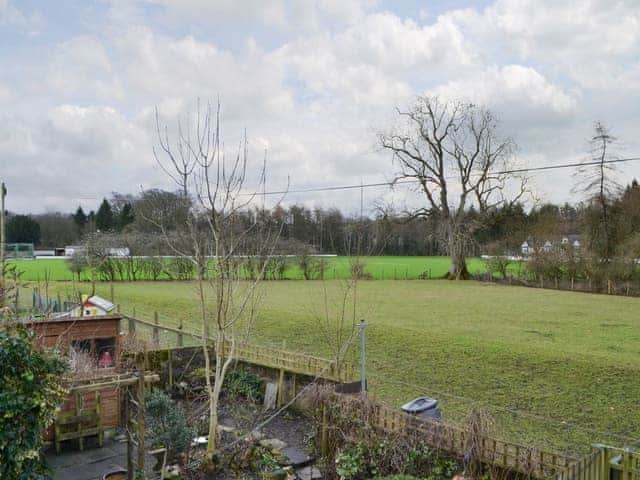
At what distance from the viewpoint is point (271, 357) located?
1116 centimetres

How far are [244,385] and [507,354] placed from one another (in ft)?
21.7

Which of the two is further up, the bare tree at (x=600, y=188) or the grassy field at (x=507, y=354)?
the bare tree at (x=600, y=188)

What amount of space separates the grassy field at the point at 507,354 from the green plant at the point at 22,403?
3732mm

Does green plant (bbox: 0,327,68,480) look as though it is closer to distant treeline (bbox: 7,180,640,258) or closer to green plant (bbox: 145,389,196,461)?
green plant (bbox: 145,389,196,461)

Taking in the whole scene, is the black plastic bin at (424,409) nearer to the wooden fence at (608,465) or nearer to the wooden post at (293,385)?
the wooden fence at (608,465)

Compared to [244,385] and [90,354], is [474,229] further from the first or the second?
[90,354]

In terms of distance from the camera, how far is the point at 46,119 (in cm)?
1509

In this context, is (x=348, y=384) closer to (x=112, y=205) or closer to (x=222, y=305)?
(x=222, y=305)

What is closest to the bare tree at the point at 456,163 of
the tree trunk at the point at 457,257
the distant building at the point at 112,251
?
the tree trunk at the point at 457,257

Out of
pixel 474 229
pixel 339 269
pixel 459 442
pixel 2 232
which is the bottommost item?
pixel 459 442

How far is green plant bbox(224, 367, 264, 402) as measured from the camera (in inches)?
435

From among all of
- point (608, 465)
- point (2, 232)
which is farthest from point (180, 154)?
point (608, 465)

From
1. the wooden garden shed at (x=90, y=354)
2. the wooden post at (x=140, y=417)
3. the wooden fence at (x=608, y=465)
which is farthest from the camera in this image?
the wooden garden shed at (x=90, y=354)

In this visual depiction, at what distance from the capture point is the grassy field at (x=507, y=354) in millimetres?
9000
